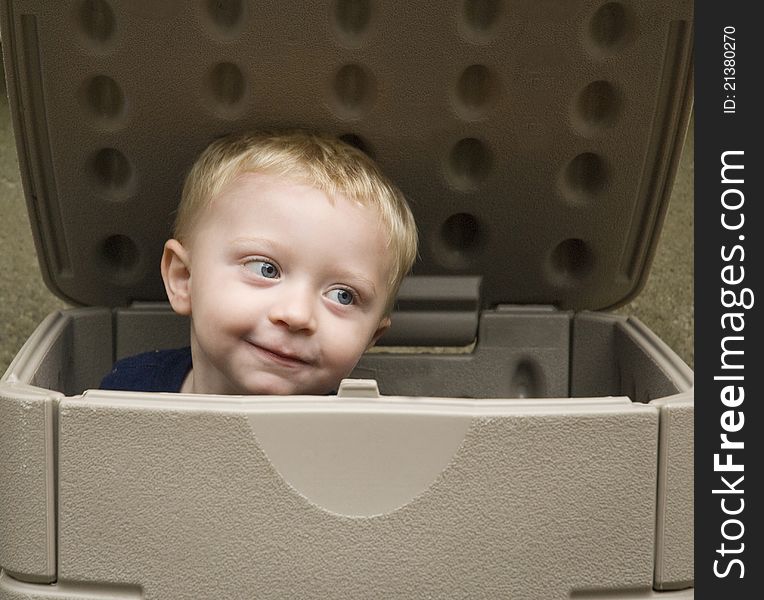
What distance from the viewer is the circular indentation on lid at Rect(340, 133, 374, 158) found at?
0.83 m

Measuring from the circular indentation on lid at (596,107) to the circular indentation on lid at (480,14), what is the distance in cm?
10

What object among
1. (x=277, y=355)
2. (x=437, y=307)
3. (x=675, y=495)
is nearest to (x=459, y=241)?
(x=437, y=307)

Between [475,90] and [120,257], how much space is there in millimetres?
351

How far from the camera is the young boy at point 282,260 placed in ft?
2.36

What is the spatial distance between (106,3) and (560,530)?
1.58 feet

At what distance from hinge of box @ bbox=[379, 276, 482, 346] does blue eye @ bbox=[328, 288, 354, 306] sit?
162 millimetres

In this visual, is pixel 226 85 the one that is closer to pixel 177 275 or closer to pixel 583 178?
pixel 177 275

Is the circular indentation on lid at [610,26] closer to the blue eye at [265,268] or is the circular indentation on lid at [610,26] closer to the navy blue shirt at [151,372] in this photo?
the blue eye at [265,268]

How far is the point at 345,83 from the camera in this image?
796 mm

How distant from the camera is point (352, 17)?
0.76 metres

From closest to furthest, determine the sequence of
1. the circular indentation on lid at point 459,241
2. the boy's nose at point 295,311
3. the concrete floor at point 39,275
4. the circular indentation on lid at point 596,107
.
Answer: the boy's nose at point 295,311 → the circular indentation on lid at point 596,107 → the circular indentation on lid at point 459,241 → the concrete floor at point 39,275

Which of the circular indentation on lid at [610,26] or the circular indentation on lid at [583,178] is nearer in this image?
the circular indentation on lid at [610,26]

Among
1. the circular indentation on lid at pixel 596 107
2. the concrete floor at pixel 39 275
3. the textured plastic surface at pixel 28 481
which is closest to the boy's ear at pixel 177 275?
the textured plastic surface at pixel 28 481
